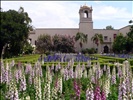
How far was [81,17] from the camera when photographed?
68.3m

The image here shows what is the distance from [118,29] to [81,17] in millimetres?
12111

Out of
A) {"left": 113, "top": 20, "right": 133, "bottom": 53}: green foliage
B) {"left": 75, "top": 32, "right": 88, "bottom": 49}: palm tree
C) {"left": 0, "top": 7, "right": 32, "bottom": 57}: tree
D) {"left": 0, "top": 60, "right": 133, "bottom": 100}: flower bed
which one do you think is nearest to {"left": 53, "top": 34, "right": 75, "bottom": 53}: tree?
{"left": 75, "top": 32, "right": 88, "bottom": 49}: palm tree

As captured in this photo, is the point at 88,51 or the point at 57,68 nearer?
the point at 57,68

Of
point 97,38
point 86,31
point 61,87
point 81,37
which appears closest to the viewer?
point 61,87

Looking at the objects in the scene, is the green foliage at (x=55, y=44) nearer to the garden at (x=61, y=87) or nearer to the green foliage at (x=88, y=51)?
the green foliage at (x=88, y=51)

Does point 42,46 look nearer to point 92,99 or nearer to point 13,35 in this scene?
point 13,35

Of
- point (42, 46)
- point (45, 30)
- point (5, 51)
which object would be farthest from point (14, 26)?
point (45, 30)

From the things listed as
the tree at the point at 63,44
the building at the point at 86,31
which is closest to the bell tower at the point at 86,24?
the building at the point at 86,31

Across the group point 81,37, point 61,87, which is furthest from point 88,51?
point 61,87

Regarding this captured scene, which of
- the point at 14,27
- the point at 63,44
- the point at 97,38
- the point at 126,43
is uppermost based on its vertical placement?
the point at 14,27

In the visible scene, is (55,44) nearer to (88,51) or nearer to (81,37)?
(81,37)

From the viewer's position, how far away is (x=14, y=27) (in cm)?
4038

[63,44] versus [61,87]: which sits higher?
[63,44]

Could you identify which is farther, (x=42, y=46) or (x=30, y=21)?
(x=42, y=46)
